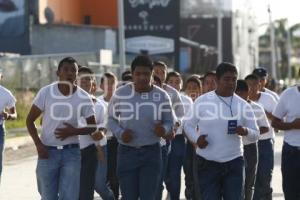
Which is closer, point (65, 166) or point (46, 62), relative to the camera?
point (65, 166)

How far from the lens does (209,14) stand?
78.9m

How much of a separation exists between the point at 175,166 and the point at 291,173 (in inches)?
107

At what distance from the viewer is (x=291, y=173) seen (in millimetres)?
8578

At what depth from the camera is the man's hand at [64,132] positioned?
26.8ft

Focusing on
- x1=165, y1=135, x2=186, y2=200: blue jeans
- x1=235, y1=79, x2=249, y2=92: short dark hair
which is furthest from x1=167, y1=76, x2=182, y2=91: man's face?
x1=235, y1=79, x2=249, y2=92: short dark hair

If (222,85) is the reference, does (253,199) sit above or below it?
below

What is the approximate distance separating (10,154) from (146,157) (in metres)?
13.3

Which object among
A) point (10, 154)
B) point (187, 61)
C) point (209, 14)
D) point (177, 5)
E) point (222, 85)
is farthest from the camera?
point (209, 14)

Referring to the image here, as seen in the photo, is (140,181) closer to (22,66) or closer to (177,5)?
(22,66)

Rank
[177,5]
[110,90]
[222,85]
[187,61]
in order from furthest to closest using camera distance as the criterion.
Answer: [187,61] < [177,5] < [110,90] < [222,85]

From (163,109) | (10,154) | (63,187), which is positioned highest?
(163,109)

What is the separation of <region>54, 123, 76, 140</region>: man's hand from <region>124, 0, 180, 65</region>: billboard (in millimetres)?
35638

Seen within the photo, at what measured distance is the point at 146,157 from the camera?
8.18 meters

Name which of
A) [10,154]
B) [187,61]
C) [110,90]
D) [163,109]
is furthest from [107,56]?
[187,61]
